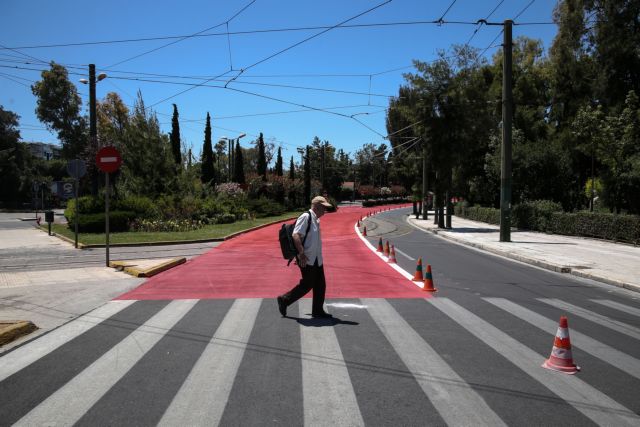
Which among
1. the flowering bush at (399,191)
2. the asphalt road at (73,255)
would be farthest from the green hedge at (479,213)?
the flowering bush at (399,191)

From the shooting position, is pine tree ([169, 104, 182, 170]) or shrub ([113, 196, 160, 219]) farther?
pine tree ([169, 104, 182, 170])

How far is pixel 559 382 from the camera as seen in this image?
494 cm

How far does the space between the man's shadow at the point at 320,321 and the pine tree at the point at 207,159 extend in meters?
37.0

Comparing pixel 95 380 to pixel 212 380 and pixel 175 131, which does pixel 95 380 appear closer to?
pixel 212 380

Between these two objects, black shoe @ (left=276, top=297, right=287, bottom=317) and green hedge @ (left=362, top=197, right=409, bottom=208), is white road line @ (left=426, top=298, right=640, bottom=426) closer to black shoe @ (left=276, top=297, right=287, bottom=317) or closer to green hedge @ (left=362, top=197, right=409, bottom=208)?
black shoe @ (left=276, top=297, right=287, bottom=317)

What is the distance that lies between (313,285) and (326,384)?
8.39ft

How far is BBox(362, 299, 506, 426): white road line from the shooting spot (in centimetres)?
414

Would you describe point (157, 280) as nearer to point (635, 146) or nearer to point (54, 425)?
point (54, 425)

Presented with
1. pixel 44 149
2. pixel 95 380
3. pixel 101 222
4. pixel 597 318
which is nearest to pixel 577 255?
pixel 597 318

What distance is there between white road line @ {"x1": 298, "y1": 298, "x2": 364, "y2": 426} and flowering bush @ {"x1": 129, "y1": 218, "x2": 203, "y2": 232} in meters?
19.5

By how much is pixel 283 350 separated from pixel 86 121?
79656 mm

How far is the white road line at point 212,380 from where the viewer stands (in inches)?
163

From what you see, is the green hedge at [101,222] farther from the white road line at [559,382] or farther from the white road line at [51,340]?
the white road line at [559,382]

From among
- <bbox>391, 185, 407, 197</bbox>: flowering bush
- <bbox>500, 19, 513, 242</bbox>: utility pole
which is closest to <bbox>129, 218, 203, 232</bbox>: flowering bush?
<bbox>500, 19, 513, 242</bbox>: utility pole
